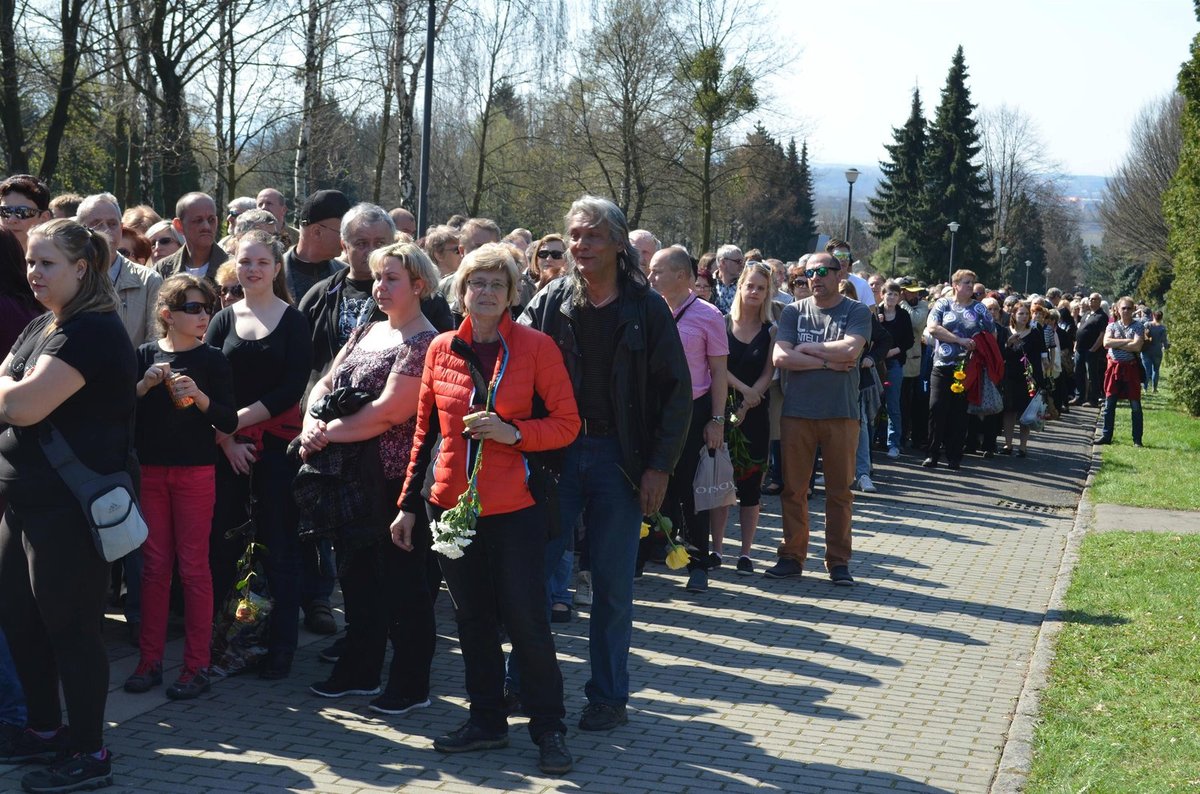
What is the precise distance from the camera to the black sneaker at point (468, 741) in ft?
17.7

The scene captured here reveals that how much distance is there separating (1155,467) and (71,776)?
14.7 metres

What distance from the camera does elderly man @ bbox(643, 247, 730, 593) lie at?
26.1ft

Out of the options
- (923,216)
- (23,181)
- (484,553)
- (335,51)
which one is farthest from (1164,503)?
(923,216)

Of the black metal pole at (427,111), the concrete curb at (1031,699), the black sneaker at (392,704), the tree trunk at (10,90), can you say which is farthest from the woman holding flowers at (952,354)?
the tree trunk at (10,90)

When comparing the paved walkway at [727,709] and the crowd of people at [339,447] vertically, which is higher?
the crowd of people at [339,447]

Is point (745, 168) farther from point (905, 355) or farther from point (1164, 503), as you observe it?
point (1164, 503)

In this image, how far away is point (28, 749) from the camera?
5.18m

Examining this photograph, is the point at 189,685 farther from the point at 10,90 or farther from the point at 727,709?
the point at 10,90

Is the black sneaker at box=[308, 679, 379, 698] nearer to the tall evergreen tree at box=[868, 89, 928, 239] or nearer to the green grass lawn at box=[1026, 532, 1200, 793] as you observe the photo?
the green grass lawn at box=[1026, 532, 1200, 793]

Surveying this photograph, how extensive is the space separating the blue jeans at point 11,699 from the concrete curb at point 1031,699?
386cm

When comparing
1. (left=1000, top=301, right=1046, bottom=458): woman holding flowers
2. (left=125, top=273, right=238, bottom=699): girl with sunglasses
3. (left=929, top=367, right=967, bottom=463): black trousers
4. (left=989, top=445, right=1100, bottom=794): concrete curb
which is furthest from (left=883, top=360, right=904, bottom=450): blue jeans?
(left=125, top=273, right=238, bottom=699): girl with sunglasses

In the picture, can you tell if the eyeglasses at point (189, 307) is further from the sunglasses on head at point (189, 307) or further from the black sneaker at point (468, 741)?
the black sneaker at point (468, 741)

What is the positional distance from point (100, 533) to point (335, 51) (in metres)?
24.4

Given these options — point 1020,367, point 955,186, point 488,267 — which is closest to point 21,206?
point 488,267
